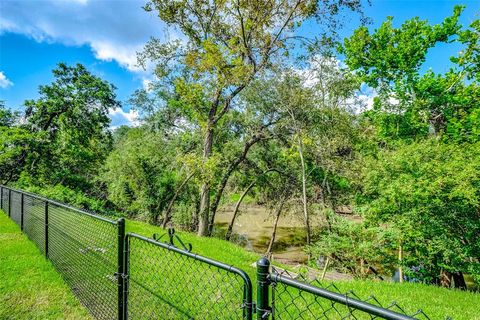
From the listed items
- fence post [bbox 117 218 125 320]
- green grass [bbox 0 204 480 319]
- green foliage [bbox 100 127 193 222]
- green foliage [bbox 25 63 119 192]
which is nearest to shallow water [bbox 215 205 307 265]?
green foliage [bbox 100 127 193 222]

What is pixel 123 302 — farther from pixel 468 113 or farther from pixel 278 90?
pixel 468 113

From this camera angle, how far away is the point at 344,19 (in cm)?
1025

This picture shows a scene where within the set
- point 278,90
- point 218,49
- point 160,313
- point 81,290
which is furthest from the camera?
point 278,90

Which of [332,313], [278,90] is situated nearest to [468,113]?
[278,90]

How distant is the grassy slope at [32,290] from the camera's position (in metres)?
3.51

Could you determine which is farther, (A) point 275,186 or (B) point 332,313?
(A) point 275,186

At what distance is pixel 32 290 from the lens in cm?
402

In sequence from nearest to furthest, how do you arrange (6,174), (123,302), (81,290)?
(123,302) → (81,290) → (6,174)

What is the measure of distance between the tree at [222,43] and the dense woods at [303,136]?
0.05 meters

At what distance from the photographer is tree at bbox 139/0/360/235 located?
968 cm

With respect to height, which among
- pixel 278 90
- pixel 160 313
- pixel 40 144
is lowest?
pixel 160 313

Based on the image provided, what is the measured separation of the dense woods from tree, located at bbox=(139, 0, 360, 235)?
46 mm

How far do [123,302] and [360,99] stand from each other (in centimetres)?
1304

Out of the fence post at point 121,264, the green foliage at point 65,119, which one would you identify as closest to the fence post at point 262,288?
the fence post at point 121,264
